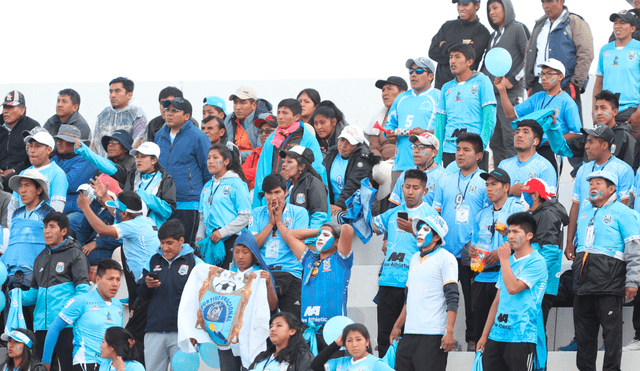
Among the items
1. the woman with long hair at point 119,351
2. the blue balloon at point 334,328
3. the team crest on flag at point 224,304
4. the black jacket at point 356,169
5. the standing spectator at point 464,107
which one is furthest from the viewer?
the black jacket at point 356,169

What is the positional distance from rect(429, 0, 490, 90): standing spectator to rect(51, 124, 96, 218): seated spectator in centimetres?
432

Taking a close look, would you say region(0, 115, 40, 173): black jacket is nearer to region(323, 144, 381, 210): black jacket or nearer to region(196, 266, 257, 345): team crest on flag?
region(323, 144, 381, 210): black jacket

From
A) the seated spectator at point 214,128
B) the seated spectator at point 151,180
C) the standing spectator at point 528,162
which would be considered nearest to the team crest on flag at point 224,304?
the seated spectator at point 151,180

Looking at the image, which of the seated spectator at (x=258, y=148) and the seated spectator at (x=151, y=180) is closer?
the seated spectator at (x=151, y=180)

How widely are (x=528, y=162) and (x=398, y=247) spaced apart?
5.06 ft

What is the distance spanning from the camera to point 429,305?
245 inches

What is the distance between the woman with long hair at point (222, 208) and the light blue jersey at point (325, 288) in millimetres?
1110

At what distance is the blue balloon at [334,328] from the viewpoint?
6.06 metres

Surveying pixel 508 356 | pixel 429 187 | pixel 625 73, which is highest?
pixel 625 73

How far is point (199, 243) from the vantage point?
7.66m

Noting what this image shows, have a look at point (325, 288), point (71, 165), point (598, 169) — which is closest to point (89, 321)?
point (325, 288)

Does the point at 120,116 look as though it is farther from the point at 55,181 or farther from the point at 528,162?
the point at 528,162

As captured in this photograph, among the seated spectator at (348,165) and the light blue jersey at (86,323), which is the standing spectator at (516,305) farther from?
the light blue jersey at (86,323)

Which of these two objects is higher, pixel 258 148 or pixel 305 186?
pixel 258 148
